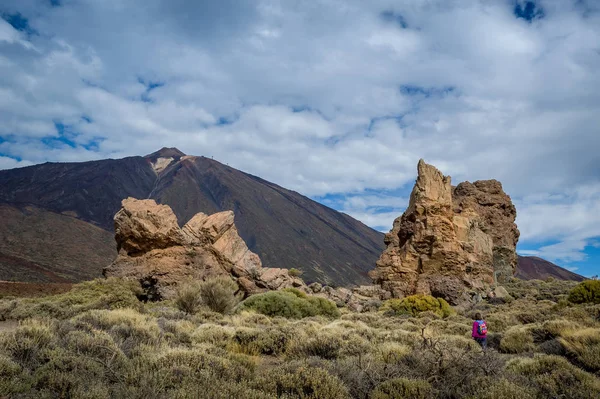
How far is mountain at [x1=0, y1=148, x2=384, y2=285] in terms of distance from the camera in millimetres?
70062

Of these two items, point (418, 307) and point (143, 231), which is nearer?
point (418, 307)

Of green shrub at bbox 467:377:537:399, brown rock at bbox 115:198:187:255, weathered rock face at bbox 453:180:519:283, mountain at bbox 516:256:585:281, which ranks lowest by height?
green shrub at bbox 467:377:537:399

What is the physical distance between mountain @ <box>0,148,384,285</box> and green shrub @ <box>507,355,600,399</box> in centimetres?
4945

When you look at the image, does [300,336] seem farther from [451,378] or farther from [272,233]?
[272,233]

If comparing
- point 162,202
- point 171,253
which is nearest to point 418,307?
point 171,253

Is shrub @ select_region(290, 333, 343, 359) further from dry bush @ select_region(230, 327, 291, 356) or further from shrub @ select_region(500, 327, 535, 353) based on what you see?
shrub @ select_region(500, 327, 535, 353)

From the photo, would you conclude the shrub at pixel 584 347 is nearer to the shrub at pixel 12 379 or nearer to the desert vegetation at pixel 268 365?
the desert vegetation at pixel 268 365

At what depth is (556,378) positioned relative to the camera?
562cm

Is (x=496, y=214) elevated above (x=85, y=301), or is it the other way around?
(x=496, y=214)

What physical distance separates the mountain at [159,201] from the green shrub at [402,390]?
4884 centimetres

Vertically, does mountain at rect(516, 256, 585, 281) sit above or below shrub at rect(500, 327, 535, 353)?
above

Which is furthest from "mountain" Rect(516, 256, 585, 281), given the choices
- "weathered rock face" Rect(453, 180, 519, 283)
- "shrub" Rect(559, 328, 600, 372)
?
"shrub" Rect(559, 328, 600, 372)

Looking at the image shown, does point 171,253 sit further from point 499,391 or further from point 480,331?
point 499,391

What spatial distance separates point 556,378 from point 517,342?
4587mm
